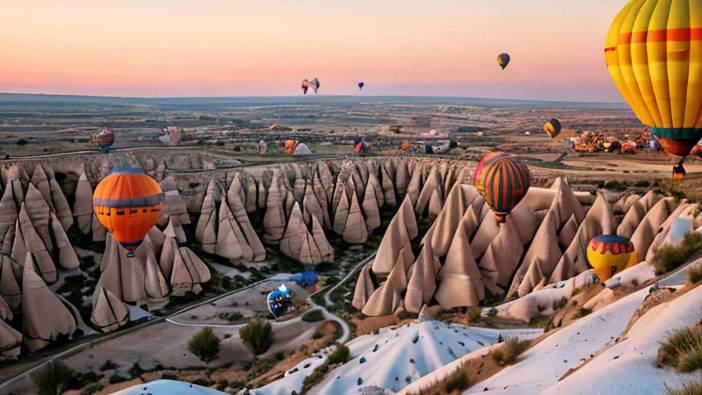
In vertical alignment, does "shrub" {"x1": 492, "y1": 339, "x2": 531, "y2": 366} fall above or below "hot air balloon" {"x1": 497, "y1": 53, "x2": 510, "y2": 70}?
below

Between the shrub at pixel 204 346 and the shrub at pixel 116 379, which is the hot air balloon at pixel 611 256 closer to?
the shrub at pixel 204 346

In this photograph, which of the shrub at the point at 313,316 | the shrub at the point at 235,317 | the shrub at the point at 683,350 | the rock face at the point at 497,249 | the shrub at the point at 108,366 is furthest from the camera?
the shrub at the point at 235,317

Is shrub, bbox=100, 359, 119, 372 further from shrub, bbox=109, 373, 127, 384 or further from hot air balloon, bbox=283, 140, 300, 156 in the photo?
hot air balloon, bbox=283, 140, 300, 156

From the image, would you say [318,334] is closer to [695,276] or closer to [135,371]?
[135,371]

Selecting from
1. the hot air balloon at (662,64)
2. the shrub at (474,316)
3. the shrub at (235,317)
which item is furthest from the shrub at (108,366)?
the hot air balloon at (662,64)

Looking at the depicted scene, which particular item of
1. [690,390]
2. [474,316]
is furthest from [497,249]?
[690,390]

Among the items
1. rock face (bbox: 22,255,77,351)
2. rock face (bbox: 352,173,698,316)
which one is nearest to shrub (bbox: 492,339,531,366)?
rock face (bbox: 352,173,698,316)
